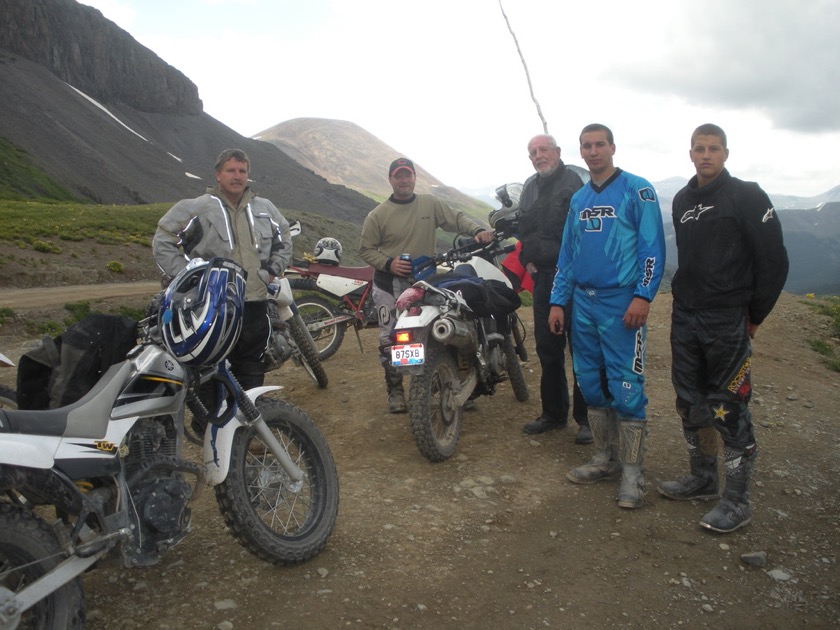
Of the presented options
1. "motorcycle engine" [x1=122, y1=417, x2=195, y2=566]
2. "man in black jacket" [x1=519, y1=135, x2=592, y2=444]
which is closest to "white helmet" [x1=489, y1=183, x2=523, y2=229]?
"man in black jacket" [x1=519, y1=135, x2=592, y2=444]

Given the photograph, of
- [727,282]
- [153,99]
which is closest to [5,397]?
[727,282]

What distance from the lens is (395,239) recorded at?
20.0ft

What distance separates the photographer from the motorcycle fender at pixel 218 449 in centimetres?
318

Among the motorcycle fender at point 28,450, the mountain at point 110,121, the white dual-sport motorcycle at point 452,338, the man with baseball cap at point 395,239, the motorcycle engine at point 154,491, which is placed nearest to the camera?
the motorcycle fender at point 28,450

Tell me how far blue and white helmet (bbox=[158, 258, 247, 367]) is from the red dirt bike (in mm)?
5249

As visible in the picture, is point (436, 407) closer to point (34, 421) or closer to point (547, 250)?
point (547, 250)

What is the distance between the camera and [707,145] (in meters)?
3.94

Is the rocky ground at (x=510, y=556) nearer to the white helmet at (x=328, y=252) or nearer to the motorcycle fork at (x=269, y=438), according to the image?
the motorcycle fork at (x=269, y=438)

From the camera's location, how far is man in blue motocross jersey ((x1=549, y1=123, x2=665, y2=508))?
4.23 m

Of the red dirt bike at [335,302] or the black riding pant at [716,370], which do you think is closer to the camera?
the black riding pant at [716,370]

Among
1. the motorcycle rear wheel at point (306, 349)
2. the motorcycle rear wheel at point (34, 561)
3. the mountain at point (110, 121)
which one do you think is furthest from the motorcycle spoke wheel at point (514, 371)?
the mountain at point (110, 121)

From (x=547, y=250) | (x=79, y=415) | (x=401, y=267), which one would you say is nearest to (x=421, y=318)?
(x=401, y=267)

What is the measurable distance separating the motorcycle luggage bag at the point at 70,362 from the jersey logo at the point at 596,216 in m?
2.84

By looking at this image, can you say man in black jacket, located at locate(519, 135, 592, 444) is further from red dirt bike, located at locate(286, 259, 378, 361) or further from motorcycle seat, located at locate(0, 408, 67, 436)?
motorcycle seat, located at locate(0, 408, 67, 436)
